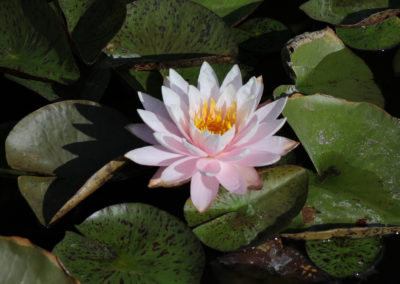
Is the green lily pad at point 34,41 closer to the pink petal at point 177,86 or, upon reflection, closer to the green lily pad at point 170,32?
the green lily pad at point 170,32

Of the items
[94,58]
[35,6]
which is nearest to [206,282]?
[94,58]

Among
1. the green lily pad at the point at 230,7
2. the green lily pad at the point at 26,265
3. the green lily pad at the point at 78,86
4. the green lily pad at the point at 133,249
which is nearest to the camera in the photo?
the green lily pad at the point at 26,265

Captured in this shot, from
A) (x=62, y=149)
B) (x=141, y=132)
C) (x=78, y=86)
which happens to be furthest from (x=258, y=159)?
(x=78, y=86)

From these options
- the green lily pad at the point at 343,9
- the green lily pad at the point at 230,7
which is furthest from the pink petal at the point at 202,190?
the green lily pad at the point at 343,9

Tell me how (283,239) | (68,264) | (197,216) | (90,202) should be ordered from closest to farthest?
(68,264), (197,216), (283,239), (90,202)

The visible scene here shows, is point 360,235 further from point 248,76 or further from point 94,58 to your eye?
point 94,58

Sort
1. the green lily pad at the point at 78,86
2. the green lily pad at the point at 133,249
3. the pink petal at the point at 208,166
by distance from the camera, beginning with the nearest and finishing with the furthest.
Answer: the pink petal at the point at 208,166 → the green lily pad at the point at 133,249 → the green lily pad at the point at 78,86
